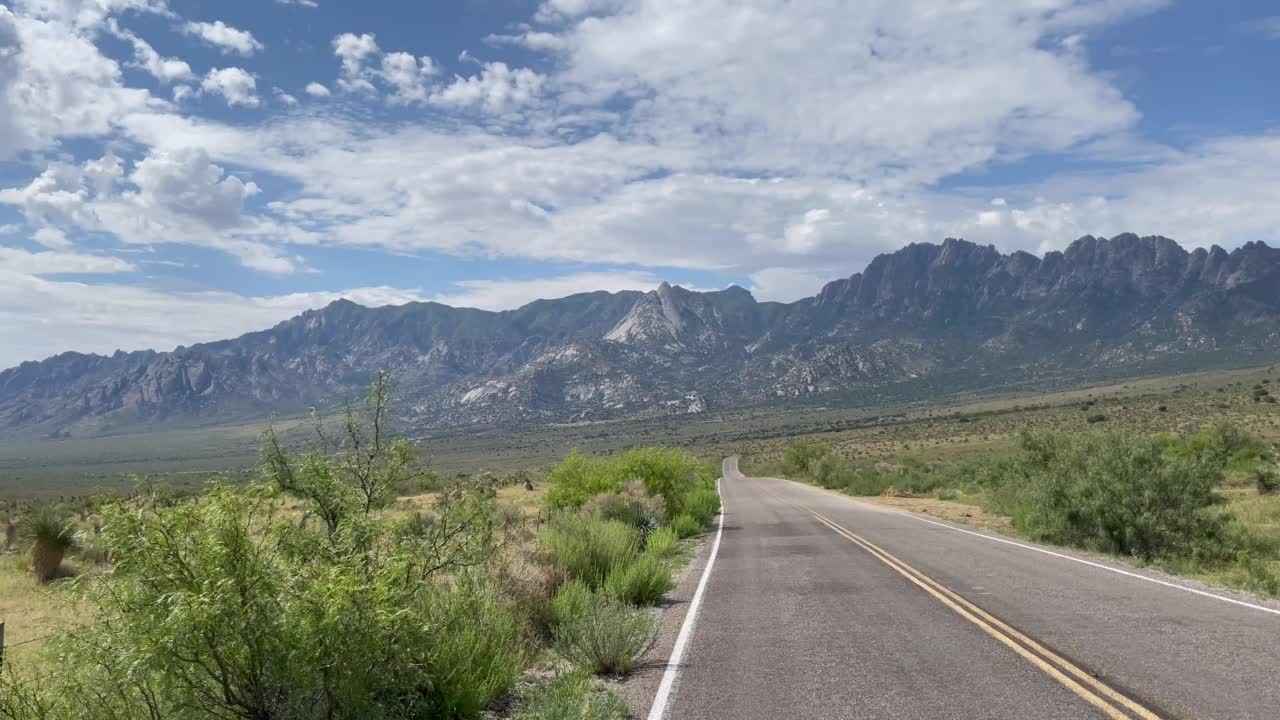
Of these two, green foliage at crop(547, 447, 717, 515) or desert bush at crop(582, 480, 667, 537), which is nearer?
desert bush at crop(582, 480, 667, 537)

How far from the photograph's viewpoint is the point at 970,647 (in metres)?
8.52

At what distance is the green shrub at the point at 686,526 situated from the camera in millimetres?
24203

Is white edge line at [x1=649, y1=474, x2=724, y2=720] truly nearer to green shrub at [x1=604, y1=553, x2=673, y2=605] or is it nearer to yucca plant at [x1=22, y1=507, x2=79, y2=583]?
green shrub at [x1=604, y1=553, x2=673, y2=605]

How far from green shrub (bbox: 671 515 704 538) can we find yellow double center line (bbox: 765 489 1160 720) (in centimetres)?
1115

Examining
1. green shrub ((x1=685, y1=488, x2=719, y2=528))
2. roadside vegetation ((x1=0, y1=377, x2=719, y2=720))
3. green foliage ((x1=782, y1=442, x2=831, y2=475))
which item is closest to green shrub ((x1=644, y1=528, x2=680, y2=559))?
green shrub ((x1=685, y1=488, x2=719, y2=528))

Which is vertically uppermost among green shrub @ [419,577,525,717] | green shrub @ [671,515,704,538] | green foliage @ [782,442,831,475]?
green shrub @ [419,577,525,717]

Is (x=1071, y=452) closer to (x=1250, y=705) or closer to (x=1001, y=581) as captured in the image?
(x=1001, y=581)

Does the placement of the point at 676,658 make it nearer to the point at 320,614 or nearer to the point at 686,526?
the point at 320,614

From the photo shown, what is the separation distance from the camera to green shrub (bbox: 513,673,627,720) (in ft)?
20.8

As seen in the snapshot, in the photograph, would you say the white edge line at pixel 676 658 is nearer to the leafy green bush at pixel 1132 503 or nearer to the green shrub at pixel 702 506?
the leafy green bush at pixel 1132 503

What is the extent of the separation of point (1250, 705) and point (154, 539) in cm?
845

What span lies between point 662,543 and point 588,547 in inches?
208

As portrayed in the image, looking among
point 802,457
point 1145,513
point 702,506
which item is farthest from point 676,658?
point 802,457

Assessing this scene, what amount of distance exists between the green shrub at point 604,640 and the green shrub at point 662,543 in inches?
334
